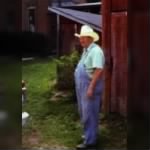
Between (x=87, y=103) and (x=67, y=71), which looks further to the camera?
(x=67, y=71)

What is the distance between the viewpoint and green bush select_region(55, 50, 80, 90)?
23.7 ft

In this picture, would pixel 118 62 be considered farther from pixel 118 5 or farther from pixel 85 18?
pixel 85 18

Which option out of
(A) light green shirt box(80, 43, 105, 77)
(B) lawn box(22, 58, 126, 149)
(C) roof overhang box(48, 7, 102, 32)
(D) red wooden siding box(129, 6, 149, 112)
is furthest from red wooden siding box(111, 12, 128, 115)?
(D) red wooden siding box(129, 6, 149, 112)

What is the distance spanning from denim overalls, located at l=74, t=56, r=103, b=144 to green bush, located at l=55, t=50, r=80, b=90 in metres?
2.34

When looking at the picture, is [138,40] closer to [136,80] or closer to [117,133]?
[136,80]

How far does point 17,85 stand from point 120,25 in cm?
358

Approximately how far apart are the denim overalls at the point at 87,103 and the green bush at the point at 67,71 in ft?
7.69

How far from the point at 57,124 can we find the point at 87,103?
1361mm

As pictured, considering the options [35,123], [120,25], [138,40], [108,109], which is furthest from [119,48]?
[138,40]

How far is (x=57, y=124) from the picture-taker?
5961mm

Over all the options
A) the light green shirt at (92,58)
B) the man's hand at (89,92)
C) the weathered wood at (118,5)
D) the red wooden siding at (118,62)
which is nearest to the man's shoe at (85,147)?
the man's hand at (89,92)

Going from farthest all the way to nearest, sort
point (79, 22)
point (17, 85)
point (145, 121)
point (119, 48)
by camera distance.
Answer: point (79, 22), point (119, 48), point (145, 121), point (17, 85)

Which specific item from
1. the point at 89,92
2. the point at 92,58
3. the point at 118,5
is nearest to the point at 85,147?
the point at 89,92

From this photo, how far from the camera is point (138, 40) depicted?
7.96 feet
